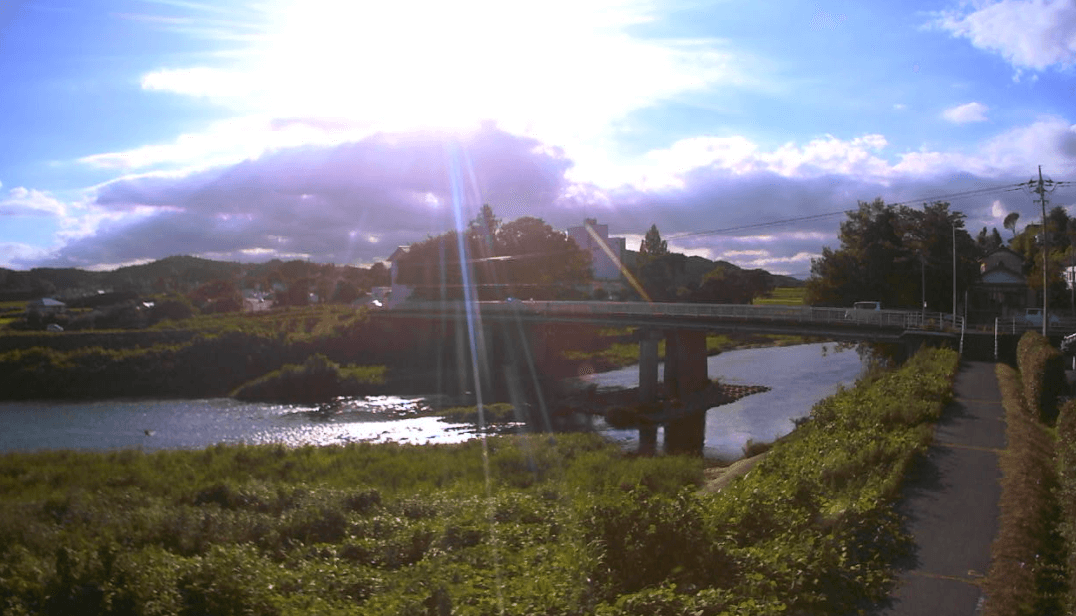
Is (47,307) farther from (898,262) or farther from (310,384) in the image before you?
(898,262)

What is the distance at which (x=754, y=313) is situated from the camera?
43.2m

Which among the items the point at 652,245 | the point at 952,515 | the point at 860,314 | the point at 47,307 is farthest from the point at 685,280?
the point at 952,515

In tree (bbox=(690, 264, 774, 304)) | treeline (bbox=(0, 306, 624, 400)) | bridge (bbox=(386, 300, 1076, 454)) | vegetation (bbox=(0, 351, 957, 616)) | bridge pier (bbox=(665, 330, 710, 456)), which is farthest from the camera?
tree (bbox=(690, 264, 774, 304))

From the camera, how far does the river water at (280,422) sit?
36.1 meters

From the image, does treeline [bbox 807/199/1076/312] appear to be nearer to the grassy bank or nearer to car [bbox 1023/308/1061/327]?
car [bbox 1023/308/1061/327]

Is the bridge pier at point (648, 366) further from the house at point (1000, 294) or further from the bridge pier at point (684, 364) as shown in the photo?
the house at point (1000, 294)

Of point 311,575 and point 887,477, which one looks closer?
point 311,575

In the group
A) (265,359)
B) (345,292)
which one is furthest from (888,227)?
(345,292)

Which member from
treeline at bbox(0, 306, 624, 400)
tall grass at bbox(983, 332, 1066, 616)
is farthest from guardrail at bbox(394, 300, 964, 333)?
tall grass at bbox(983, 332, 1066, 616)

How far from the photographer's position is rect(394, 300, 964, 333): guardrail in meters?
36.5

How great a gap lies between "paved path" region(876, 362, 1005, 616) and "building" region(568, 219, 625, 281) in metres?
87.7

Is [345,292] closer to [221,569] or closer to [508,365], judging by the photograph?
[508,365]

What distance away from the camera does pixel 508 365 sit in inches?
2581

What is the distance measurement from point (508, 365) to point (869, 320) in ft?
111
